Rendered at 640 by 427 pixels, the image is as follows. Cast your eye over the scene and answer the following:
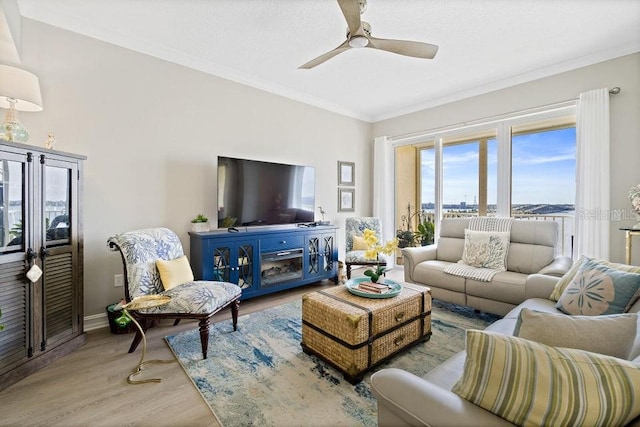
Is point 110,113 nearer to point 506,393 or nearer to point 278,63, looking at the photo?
point 278,63

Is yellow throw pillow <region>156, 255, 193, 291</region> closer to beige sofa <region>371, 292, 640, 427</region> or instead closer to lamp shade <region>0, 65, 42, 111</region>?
lamp shade <region>0, 65, 42, 111</region>

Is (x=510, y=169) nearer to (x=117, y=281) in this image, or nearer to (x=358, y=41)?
(x=358, y=41)

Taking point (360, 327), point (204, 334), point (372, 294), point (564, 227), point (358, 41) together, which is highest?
point (358, 41)

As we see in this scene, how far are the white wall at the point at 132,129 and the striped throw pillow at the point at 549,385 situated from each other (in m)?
3.00

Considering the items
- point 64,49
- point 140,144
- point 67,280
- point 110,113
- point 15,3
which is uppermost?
point 15,3

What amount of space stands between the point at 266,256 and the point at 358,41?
235 centimetres

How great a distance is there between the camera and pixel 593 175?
9.69 feet

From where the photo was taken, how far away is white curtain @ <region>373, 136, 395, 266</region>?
4902mm

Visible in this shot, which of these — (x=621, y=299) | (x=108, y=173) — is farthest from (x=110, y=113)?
(x=621, y=299)

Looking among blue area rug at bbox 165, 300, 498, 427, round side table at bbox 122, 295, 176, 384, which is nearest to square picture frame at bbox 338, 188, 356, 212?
blue area rug at bbox 165, 300, 498, 427

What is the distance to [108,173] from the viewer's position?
263cm

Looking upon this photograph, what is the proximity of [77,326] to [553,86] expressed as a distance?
205 inches

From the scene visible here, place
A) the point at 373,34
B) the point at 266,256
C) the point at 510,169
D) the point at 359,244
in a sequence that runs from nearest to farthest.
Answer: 1. the point at 373,34
2. the point at 266,256
3. the point at 510,169
4. the point at 359,244

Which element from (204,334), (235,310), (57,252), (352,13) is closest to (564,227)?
(352,13)
